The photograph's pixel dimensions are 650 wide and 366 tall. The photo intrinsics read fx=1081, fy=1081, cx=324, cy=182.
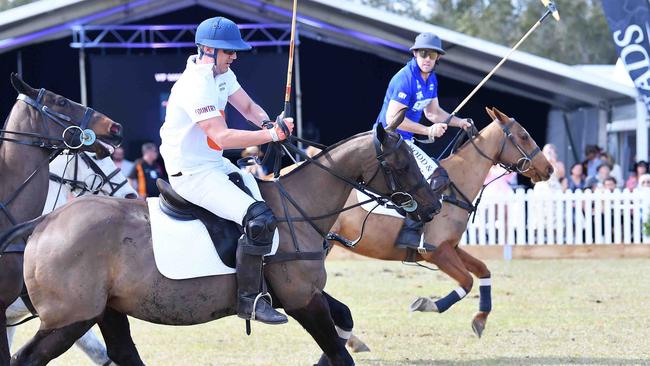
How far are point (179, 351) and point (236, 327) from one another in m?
1.57

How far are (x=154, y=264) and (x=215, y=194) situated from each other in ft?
1.82

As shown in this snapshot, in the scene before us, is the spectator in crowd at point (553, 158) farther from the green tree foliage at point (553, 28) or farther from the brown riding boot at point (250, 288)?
the green tree foliage at point (553, 28)

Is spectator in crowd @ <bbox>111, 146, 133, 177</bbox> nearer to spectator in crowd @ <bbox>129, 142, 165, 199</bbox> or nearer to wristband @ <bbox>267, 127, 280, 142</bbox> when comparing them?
spectator in crowd @ <bbox>129, 142, 165, 199</bbox>

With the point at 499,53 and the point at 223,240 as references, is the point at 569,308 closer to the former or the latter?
the point at 223,240

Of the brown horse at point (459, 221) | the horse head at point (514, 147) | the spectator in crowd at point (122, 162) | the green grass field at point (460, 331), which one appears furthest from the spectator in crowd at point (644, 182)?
the spectator in crowd at point (122, 162)

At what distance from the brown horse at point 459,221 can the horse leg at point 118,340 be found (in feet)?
11.0

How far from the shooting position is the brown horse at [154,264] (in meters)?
6.27

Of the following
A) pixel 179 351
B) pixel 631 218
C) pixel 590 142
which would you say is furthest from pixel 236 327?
pixel 590 142

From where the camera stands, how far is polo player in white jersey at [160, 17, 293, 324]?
21.2 ft

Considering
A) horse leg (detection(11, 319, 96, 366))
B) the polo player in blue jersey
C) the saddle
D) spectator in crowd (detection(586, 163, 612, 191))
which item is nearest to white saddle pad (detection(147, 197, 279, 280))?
the saddle

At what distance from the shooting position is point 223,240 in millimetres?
6602

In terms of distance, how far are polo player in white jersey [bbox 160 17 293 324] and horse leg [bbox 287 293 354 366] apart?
0.51 ft

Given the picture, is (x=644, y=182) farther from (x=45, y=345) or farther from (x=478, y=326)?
(x=45, y=345)

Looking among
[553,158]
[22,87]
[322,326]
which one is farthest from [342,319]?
[553,158]
